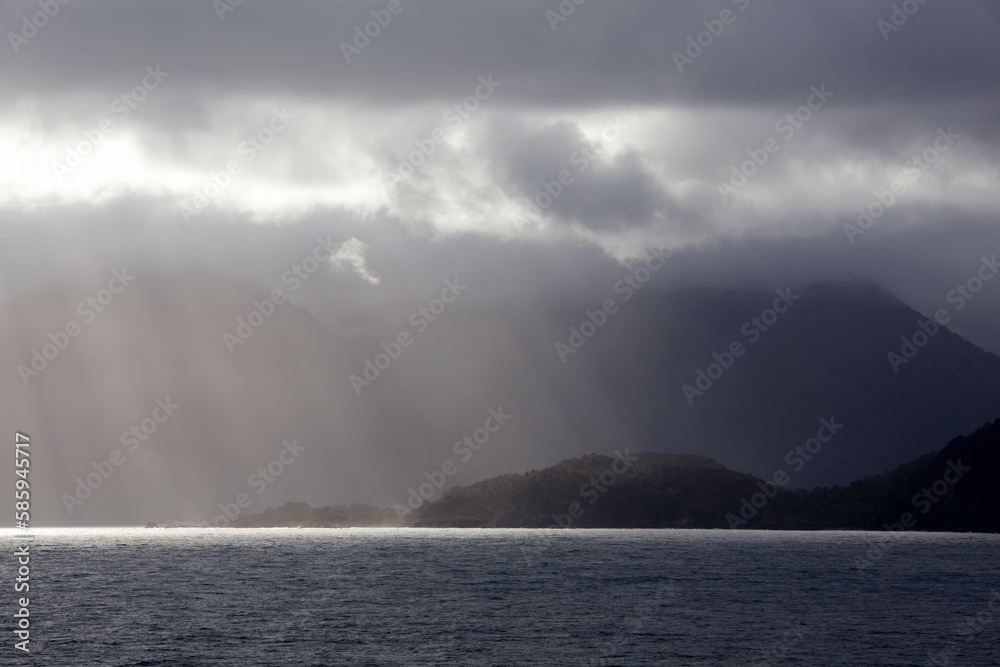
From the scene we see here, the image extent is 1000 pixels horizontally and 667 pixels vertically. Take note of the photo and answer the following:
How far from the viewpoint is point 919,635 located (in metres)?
94.2

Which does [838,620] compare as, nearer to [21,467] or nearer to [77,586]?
[21,467]

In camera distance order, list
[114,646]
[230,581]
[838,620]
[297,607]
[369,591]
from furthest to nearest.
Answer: [230,581] → [369,591] → [297,607] → [838,620] → [114,646]

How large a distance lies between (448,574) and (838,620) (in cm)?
7999

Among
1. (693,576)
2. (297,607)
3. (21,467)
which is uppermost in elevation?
(21,467)

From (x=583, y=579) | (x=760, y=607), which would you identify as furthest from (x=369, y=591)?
(x=760, y=607)

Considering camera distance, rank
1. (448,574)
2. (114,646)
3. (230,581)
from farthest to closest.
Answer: (448,574), (230,581), (114,646)

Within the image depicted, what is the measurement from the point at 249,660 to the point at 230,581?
265ft

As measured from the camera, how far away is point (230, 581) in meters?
156

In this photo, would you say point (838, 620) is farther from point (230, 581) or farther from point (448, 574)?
point (230, 581)

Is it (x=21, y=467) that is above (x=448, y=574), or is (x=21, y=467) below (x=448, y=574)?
above

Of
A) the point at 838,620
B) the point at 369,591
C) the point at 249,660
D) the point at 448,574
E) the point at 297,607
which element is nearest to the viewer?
the point at 249,660

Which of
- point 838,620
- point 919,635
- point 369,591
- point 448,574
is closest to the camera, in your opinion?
point 919,635

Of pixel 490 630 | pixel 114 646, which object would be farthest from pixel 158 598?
pixel 490 630

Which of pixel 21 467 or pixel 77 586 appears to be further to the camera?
pixel 77 586
